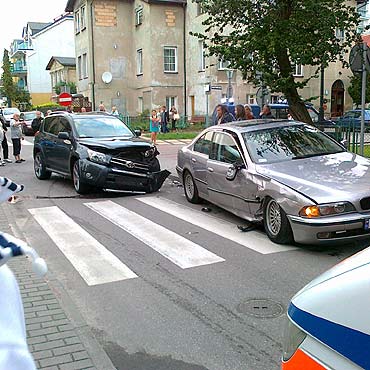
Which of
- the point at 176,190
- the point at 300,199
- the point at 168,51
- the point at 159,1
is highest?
the point at 159,1

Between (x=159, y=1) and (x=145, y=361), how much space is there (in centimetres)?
3456

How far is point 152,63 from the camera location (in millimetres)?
35594

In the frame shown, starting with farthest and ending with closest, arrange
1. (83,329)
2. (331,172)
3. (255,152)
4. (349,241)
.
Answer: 1. (255,152)
2. (331,172)
3. (349,241)
4. (83,329)

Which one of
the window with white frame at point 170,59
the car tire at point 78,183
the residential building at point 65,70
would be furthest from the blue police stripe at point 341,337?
the residential building at point 65,70

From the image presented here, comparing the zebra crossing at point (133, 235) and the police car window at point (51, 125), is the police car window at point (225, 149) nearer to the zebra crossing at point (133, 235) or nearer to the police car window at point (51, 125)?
the zebra crossing at point (133, 235)

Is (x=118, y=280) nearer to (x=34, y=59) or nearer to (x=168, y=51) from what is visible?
(x=168, y=51)

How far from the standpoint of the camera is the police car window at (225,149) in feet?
26.8

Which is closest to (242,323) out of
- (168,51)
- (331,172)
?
(331,172)

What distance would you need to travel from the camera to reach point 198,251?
6559 millimetres

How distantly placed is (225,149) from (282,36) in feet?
18.0

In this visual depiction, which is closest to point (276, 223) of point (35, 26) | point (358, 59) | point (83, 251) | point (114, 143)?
point (83, 251)

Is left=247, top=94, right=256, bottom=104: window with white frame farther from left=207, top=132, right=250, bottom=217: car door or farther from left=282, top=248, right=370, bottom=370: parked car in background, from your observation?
left=282, top=248, right=370, bottom=370: parked car in background

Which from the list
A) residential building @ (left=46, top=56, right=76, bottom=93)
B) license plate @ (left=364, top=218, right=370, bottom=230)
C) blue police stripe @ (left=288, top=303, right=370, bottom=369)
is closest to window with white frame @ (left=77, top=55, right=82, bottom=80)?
residential building @ (left=46, top=56, right=76, bottom=93)

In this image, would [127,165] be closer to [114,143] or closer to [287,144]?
[114,143]
